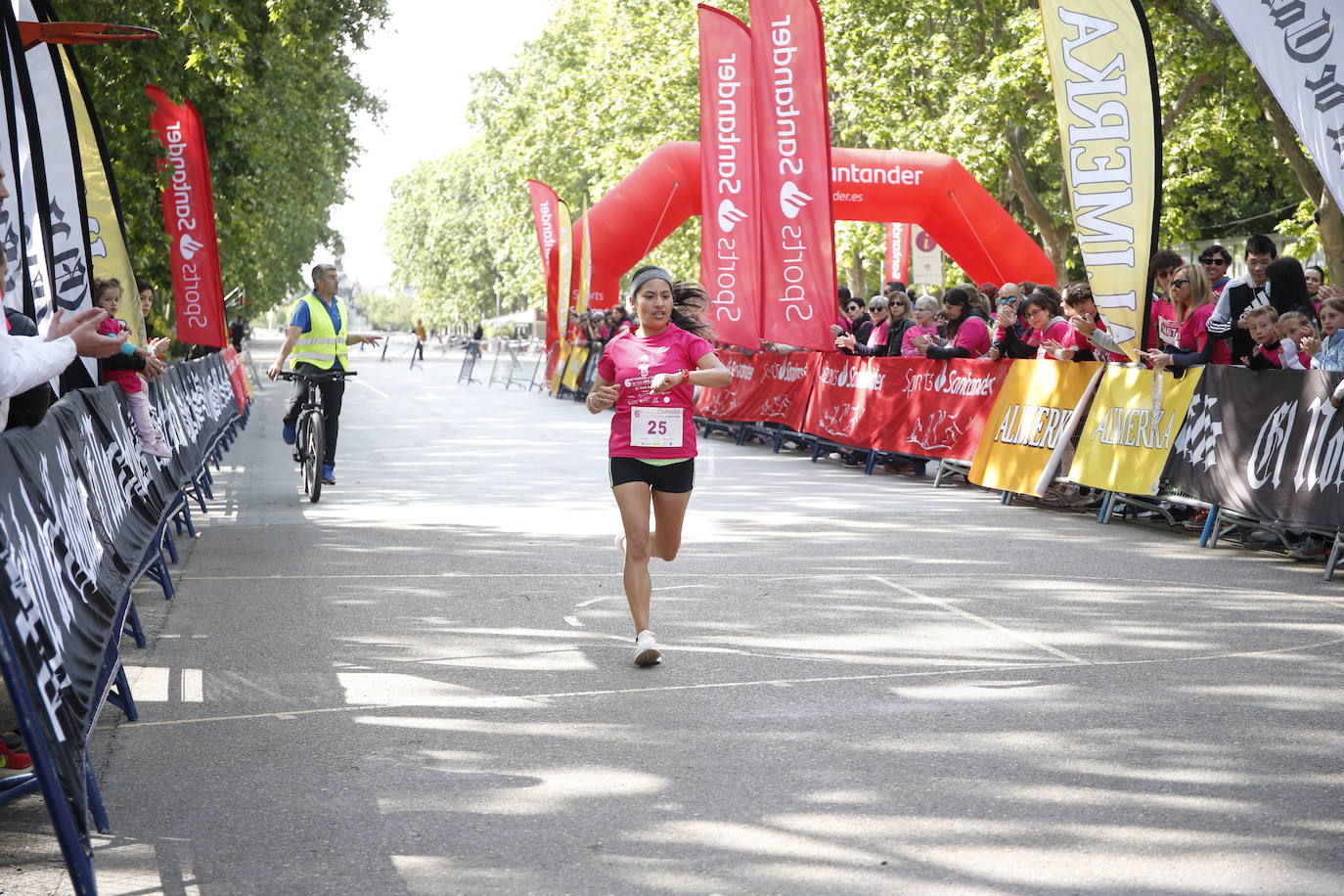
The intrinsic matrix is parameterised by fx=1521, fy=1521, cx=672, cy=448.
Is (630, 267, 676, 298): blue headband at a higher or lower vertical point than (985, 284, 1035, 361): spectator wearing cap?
higher

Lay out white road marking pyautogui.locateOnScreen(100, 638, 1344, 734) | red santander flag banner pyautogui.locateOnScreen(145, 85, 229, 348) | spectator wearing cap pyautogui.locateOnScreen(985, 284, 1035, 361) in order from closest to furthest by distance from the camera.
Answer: white road marking pyautogui.locateOnScreen(100, 638, 1344, 734), spectator wearing cap pyautogui.locateOnScreen(985, 284, 1035, 361), red santander flag banner pyautogui.locateOnScreen(145, 85, 229, 348)

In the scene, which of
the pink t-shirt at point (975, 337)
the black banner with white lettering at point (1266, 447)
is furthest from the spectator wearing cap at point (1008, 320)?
the black banner with white lettering at point (1266, 447)

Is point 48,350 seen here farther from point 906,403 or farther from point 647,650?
point 906,403

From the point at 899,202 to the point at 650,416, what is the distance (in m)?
19.6

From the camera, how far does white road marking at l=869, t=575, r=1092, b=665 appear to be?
7367mm

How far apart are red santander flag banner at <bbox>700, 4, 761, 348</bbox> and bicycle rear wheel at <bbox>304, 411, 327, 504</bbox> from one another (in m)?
7.05

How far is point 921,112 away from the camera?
1321 inches

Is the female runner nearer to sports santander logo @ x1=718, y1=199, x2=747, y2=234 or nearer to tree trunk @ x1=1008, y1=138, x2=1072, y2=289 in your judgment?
sports santander logo @ x1=718, y1=199, x2=747, y2=234

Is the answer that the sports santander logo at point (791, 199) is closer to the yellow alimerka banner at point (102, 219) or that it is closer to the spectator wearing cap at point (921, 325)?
the spectator wearing cap at point (921, 325)

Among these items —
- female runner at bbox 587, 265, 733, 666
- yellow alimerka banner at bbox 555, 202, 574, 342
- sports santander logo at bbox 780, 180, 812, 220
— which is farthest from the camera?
yellow alimerka banner at bbox 555, 202, 574, 342

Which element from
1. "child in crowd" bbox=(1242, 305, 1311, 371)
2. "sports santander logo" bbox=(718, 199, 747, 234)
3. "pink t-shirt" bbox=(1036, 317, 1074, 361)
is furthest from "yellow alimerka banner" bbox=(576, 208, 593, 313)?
"child in crowd" bbox=(1242, 305, 1311, 371)

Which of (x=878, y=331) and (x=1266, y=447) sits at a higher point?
(x=878, y=331)

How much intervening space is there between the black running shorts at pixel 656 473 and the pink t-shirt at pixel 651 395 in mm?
48

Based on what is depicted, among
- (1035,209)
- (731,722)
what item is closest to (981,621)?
(731,722)
